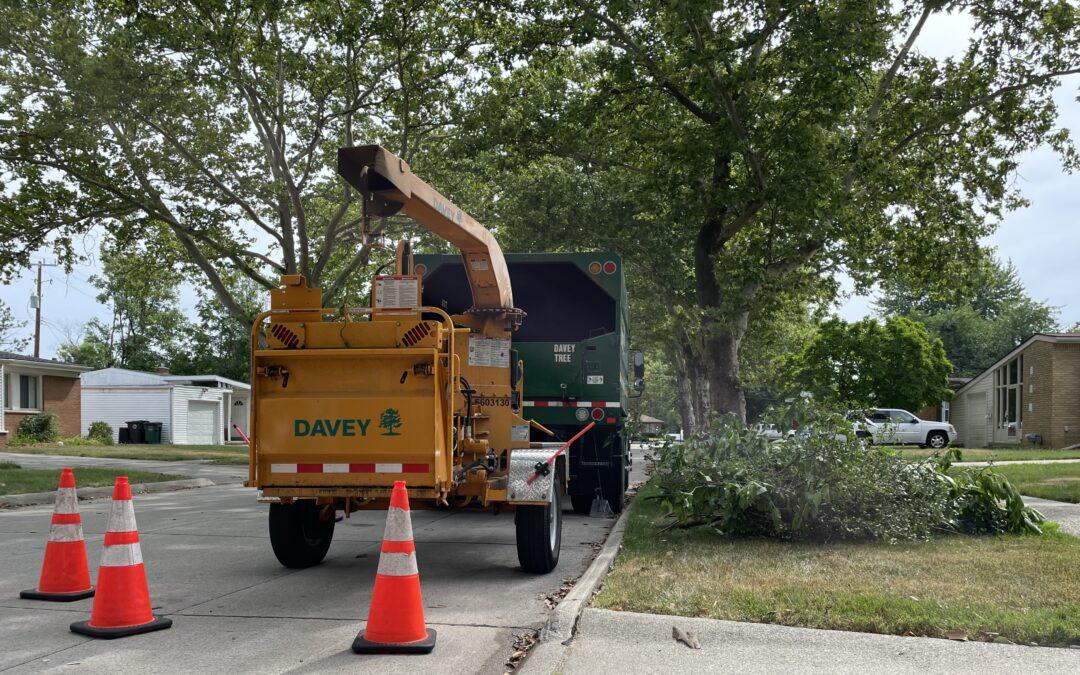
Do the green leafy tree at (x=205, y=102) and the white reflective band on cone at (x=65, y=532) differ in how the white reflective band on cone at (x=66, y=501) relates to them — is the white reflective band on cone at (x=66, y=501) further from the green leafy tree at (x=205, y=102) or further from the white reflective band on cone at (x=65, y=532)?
the green leafy tree at (x=205, y=102)

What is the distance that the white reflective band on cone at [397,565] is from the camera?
5305 mm

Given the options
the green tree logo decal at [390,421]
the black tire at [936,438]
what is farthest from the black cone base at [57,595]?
the black tire at [936,438]

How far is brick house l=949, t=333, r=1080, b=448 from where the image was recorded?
110 ft

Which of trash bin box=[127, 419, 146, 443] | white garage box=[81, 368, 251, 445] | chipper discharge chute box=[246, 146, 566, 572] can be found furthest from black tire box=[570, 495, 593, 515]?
trash bin box=[127, 419, 146, 443]

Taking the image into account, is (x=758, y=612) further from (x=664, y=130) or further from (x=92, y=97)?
(x=92, y=97)

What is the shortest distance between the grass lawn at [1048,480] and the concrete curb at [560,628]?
8.73m

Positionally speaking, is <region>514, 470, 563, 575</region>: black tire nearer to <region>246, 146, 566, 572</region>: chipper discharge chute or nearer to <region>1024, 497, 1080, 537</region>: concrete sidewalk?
<region>246, 146, 566, 572</region>: chipper discharge chute

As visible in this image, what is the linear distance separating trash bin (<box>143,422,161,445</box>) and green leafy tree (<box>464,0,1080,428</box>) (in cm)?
2582

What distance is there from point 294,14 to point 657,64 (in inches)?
384

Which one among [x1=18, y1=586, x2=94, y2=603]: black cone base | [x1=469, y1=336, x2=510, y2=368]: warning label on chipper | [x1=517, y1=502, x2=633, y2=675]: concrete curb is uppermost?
[x1=469, y1=336, x2=510, y2=368]: warning label on chipper

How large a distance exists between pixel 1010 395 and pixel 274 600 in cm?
3834

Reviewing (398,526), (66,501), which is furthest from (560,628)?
(66,501)

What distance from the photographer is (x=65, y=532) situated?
6680 mm

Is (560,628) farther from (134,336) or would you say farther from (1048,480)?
(134,336)
